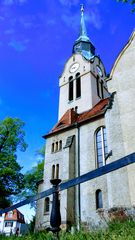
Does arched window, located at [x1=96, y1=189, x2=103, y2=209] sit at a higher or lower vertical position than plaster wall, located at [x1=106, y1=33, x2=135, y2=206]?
lower

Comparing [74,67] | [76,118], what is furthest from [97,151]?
[74,67]

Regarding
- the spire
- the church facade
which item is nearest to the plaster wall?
the church facade

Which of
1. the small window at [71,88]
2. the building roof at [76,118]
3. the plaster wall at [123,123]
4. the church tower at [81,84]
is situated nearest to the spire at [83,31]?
the church tower at [81,84]

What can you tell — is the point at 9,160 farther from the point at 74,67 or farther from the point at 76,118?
the point at 74,67

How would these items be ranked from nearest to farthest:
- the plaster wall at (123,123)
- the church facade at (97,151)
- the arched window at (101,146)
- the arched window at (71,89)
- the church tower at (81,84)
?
the plaster wall at (123,123) < the church facade at (97,151) < the arched window at (101,146) < the church tower at (81,84) < the arched window at (71,89)

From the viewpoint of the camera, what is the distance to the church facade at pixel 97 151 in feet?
47.2

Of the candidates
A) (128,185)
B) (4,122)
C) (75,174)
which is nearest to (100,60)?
(4,122)

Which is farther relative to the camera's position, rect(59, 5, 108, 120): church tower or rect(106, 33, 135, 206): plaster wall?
rect(59, 5, 108, 120): church tower

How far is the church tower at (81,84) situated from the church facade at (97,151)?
287 mm

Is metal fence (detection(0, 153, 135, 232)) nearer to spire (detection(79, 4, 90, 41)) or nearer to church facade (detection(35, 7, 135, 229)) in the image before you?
church facade (detection(35, 7, 135, 229))

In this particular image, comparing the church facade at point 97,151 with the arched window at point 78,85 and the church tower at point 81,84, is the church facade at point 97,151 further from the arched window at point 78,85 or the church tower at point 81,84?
the arched window at point 78,85

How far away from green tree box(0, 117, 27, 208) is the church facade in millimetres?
2734

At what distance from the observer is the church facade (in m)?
14.4

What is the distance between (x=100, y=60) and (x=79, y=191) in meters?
23.3
